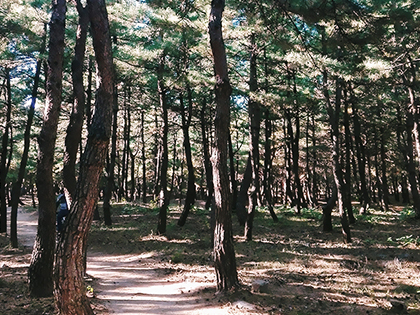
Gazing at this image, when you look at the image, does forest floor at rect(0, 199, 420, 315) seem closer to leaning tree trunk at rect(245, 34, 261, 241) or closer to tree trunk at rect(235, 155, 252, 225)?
tree trunk at rect(235, 155, 252, 225)

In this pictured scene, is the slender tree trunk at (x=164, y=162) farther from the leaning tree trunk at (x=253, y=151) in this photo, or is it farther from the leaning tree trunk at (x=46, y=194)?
the leaning tree trunk at (x=46, y=194)

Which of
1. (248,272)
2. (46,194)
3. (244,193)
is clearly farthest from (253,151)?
(46,194)

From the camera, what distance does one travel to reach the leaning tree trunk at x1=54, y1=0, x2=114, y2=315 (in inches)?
152

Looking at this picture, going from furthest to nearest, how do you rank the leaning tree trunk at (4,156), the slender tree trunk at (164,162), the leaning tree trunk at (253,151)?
the leaning tree trunk at (4,156), the slender tree trunk at (164,162), the leaning tree trunk at (253,151)

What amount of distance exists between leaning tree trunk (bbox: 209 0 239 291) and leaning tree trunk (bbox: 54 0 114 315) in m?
2.88

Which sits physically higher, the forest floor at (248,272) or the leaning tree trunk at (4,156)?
the leaning tree trunk at (4,156)

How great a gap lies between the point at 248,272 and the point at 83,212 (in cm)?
560

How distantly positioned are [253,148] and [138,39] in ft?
23.0

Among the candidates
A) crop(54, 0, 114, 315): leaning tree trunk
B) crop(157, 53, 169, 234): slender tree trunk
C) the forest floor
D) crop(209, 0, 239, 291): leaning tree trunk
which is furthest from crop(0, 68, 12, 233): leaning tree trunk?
crop(54, 0, 114, 315): leaning tree trunk

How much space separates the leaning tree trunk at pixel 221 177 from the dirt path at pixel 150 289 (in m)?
0.60

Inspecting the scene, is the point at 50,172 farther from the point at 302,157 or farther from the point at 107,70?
the point at 302,157

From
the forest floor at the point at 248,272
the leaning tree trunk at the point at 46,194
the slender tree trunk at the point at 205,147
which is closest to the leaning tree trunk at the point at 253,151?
the forest floor at the point at 248,272

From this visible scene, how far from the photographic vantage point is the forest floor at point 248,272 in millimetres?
6242

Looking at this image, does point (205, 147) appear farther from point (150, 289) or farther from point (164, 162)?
point (150, 289)
